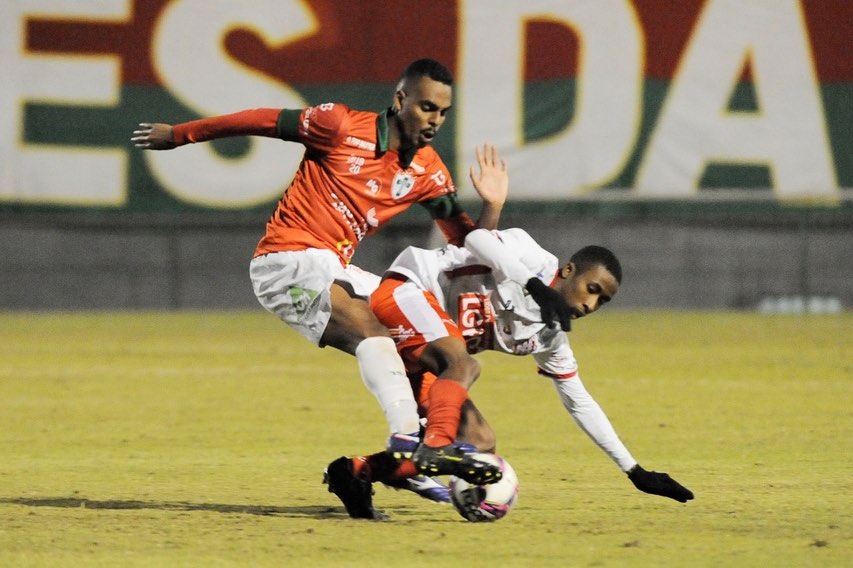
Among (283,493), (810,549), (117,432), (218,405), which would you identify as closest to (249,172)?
(218,405)

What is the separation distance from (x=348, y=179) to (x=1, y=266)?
45.0 ft

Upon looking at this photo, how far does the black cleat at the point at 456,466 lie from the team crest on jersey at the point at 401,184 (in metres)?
1.35

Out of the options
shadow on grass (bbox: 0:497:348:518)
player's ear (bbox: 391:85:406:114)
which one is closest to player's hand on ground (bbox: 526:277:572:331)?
player's ear (bbox: 391:85:406:114)

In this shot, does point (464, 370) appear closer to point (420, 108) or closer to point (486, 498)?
point (486, 498)

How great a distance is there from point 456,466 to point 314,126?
1.61 metres

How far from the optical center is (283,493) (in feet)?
20.9

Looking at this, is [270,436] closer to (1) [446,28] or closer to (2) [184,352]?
(2) [184,352]

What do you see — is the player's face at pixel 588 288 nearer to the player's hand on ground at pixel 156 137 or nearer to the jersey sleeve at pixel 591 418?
the jersey sleeve at pixel 591 418

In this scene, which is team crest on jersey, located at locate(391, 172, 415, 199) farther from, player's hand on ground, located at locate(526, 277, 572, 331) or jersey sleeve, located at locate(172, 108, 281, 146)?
player's hand on ground, located at locate(526, 277, 572, 331)

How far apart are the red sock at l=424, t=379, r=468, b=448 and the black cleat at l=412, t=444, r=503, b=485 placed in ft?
0.27

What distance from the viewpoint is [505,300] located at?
581 centimetres

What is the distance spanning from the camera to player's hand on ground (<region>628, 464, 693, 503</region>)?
227 inches

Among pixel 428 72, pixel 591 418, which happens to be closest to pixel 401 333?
pixel 591 418

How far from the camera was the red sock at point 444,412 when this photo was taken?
17.2 feet
